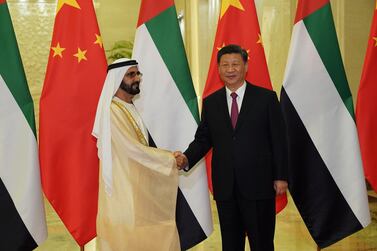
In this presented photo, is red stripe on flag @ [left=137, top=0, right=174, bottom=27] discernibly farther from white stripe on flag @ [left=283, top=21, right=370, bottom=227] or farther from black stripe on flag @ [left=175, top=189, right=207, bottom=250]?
black stripe on flag @ [left=175, top=189, right=207, bottom=250]

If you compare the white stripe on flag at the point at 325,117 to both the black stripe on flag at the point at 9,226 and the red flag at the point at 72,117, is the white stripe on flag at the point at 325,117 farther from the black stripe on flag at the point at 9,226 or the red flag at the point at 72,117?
the black stripe on flag at the point at 9,226

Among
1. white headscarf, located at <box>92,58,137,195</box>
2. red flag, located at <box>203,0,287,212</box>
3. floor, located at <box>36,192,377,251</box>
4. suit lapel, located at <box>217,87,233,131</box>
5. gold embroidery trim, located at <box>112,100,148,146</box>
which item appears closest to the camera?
white headscarf, located at <box>92,58,137,195</box>

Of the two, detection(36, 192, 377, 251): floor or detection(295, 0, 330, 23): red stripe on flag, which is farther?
detection(36, 192, 377, 251): floor

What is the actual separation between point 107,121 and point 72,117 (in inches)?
23.7

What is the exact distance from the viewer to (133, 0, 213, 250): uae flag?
10.5 feet

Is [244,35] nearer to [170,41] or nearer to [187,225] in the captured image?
[170,41]

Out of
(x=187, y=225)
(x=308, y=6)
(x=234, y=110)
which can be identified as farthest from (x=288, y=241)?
(x=308, y=6)

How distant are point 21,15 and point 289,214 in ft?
15.8

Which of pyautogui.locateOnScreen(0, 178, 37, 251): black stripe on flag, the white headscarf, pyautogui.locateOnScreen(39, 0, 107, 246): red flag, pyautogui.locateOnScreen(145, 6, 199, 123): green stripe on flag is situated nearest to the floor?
pyautogui.locateOnScreen(39, 0, 107, 246): red flag

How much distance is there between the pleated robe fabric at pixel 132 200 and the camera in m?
2.57

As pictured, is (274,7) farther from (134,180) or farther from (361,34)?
(134,180)

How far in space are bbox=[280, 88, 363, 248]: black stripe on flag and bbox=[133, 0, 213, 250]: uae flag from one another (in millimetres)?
655

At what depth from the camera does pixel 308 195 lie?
3.26 metres

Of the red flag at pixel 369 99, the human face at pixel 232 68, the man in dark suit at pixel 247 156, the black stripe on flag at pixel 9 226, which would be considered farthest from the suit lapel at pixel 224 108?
the black stripe on flag at pixel 9 226
